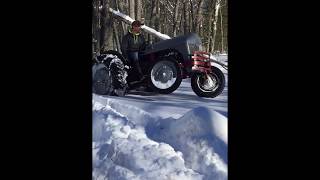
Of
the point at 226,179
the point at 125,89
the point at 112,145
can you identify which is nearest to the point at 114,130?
the point at 112,145

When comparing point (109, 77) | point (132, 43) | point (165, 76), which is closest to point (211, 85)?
point (165, 76)

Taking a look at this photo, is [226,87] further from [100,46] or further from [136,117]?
[100,46]

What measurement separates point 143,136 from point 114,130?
256mm

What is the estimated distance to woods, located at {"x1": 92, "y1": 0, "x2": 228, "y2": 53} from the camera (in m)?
3.77

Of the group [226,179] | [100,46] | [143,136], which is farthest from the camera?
[100,46]

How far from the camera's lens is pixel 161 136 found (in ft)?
12.3

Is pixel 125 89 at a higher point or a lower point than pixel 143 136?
higher

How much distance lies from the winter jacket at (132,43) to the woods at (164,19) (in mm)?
43

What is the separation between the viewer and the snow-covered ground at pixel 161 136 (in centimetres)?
355

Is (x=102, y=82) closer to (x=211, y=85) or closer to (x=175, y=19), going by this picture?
(x=175, y=19)

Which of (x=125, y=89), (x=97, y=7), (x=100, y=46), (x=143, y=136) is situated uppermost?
(x=97, y=7)

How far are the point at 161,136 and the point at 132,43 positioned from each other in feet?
2.82

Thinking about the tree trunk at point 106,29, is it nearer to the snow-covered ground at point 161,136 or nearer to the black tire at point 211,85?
the snow-covered ground at point 161,136
